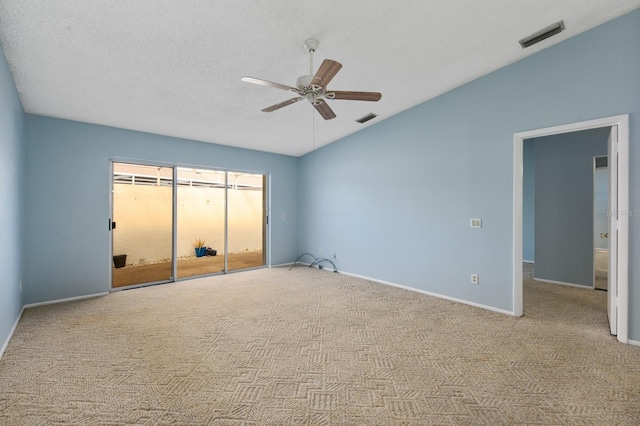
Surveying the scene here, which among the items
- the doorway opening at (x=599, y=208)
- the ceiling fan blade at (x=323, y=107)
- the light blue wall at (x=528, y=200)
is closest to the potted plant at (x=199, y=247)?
the ceiling fan blade at (x=323, y=107)

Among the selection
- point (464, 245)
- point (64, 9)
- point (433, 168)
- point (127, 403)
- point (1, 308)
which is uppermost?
point (64, 9)

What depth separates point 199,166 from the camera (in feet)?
19.0

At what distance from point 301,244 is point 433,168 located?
13.2ft

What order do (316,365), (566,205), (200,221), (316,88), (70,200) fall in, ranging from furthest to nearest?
(200,221), (566,205), (70,200), (316,88), (316,365)

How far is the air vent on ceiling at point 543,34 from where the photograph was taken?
3060mm

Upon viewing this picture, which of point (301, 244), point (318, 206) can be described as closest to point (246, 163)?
point (318, 206)

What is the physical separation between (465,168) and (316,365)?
3.49 m

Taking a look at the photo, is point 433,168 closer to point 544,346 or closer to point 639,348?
point 544,346

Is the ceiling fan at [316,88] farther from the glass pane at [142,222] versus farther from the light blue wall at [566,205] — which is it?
the light blue wall at [566,205]

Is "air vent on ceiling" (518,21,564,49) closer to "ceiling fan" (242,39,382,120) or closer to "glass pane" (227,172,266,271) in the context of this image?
"ceiling fan" (242,39,382,120)

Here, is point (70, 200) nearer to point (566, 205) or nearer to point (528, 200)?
point (566, 205)

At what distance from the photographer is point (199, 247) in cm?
755

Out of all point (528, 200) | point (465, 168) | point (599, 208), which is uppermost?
point (465, 168)

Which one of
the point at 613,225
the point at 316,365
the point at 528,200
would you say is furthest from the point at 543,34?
the point at 528,200
